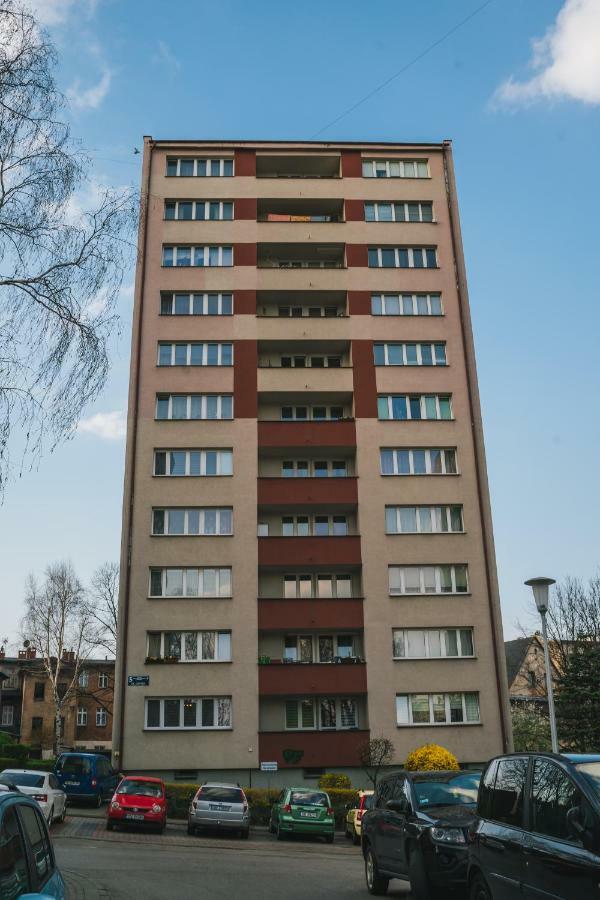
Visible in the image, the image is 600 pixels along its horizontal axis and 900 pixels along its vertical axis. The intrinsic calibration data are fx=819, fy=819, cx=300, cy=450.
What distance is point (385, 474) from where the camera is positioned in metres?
34.2

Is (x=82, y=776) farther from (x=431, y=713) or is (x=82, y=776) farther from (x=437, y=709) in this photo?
(x=437, y=709)

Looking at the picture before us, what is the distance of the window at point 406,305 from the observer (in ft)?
121

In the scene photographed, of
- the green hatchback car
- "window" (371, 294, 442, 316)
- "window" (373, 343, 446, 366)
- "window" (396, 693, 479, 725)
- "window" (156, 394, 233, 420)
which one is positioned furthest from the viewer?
"window" (371, 294, 442, 316)

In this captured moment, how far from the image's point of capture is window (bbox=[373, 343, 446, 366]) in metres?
36.2

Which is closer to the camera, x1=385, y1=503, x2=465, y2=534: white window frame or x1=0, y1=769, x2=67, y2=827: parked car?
x1=0, y1=769, x2=67, y2=827: parked car

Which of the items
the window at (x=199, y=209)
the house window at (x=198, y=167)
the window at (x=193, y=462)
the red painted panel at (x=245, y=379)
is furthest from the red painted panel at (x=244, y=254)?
the window at (x=193, y=462)

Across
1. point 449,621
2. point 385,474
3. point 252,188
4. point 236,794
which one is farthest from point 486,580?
point 252,188

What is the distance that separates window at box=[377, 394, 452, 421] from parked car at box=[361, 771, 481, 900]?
75.8 feet

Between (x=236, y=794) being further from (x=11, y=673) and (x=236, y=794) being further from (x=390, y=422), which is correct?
(x=11, y=673)

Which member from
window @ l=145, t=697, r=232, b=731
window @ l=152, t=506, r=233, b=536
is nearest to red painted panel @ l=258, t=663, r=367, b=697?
window @ l=145, t=697, r=232, b=731

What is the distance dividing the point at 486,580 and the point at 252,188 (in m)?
20.9

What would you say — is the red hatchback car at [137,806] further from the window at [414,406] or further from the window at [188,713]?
the window at [414,406]

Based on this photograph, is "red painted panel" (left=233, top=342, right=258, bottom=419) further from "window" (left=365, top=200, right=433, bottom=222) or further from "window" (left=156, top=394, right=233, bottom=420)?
"window" (left=365, top=200, right=433, bottom=222)

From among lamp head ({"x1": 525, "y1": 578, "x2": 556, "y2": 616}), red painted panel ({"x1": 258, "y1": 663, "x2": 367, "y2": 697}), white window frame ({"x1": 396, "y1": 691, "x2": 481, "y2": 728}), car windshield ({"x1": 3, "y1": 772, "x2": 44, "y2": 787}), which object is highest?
lamp head ({"x1": 525, "y1": 578, "x2": 556, "y2": 616})
